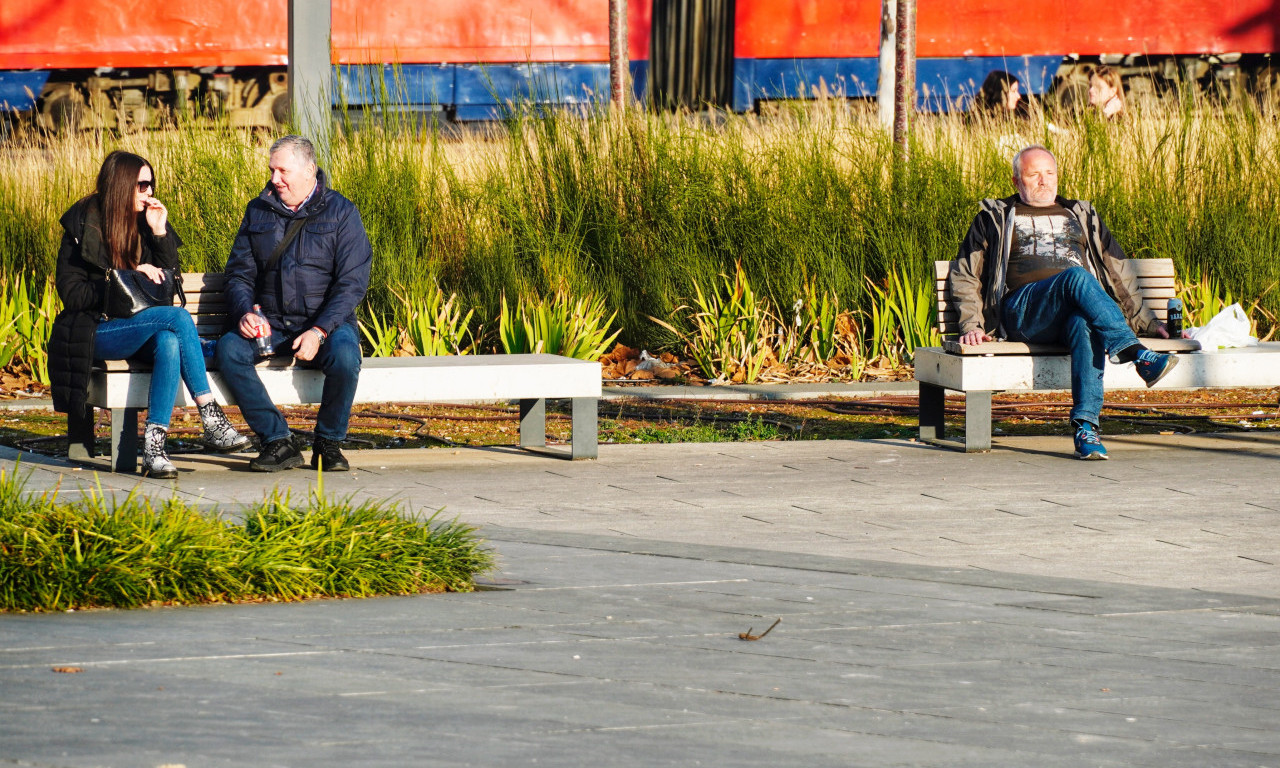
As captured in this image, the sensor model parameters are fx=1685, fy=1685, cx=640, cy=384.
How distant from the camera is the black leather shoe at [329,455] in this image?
658 cm

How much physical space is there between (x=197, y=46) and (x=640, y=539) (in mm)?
15812

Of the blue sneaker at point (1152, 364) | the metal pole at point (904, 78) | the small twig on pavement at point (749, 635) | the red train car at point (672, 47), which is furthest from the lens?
the red train car at point (672, 47)

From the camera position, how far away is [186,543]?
13.8ft

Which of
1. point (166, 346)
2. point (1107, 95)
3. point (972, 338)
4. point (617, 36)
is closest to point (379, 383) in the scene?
point (166, 346)

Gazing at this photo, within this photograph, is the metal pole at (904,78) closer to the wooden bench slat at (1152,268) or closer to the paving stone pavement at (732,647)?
the wooden bench slat at (1152,268)

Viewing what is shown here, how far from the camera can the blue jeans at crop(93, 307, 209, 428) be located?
6352 millimetres

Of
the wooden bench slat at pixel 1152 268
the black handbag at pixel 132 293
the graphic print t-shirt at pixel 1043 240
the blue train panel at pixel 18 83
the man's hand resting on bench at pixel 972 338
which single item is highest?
the blue train panel at pixel 18 83

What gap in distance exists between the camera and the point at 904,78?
1233cm

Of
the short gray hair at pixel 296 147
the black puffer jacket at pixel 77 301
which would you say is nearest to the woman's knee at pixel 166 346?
the black puffer jacket at pixel 77 301

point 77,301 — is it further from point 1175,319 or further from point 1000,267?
point 1175,319

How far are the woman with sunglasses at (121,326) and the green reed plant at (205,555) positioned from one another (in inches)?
72.7

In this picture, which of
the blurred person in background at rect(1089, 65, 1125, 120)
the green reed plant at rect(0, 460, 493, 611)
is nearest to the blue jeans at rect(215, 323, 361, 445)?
the green reed plant at rect(0, 460, 493, 611)

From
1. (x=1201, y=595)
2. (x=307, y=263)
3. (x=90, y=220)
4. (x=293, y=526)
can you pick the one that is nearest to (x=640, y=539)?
(x=293, y=526)

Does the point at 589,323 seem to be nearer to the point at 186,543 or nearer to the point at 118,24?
the point at 186,543
